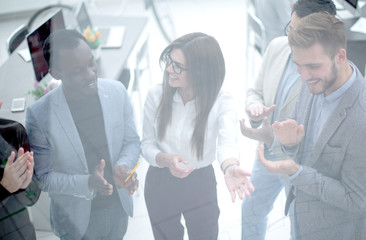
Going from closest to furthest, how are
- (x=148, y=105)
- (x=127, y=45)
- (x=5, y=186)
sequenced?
(x=5, y=186)
(x=148, y=105)
(x=127, y=45)

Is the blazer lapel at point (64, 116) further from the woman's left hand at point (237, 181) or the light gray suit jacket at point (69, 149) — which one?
the woman's left hand at point (237, 181)

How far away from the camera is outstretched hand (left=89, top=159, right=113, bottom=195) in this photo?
731 millimetres

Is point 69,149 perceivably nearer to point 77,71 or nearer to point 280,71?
point 77,71

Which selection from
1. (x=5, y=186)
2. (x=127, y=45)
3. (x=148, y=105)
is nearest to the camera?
(x=5, y=186)

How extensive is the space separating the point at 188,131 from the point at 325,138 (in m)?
0.28

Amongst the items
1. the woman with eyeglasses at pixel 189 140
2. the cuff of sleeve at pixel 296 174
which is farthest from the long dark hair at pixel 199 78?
the cuff of sleeve at pixel 296 174

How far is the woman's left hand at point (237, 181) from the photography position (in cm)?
74

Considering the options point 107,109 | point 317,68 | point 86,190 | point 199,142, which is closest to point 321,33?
point 317,68

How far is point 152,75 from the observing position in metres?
0.79

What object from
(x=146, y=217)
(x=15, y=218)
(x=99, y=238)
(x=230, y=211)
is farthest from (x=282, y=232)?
(x=15, y=218)

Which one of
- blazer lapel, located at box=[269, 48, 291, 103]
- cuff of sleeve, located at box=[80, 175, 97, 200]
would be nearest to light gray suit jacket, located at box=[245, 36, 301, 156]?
blazer lapel, located at box=[269, 48, 291, 103]

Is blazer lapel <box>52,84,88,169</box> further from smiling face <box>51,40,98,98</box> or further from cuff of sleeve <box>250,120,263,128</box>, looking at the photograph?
cuff of sleeve <box>250,120,263,128</box>

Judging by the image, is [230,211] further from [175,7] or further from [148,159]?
[175,7]

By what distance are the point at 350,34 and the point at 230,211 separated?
0.48 meters
